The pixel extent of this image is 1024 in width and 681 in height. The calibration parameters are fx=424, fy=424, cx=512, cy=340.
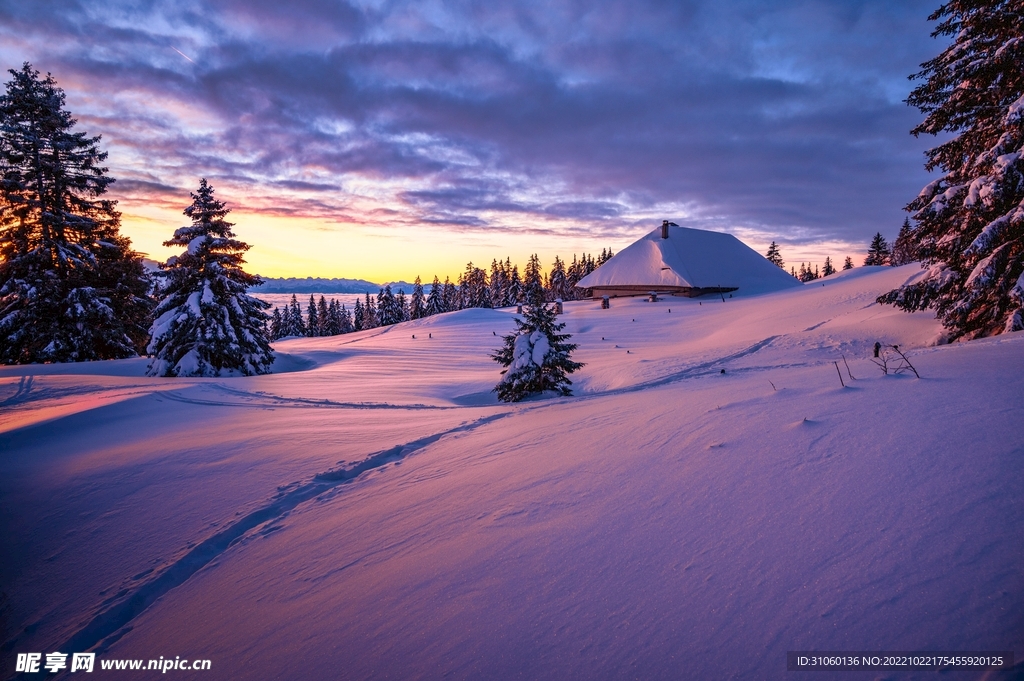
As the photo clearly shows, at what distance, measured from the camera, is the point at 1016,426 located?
3242 mm

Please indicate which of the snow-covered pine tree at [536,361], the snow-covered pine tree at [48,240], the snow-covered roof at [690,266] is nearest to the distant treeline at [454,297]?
the snow-covered roof at [690,266]

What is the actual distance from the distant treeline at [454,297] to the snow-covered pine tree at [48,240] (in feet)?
131

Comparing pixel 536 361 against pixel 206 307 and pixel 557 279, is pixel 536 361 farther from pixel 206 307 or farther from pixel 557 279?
pixel 557 279

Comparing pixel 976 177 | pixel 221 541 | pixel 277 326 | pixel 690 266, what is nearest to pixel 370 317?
pixel 277 326

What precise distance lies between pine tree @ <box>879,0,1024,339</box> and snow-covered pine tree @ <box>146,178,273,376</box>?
70.9 feet

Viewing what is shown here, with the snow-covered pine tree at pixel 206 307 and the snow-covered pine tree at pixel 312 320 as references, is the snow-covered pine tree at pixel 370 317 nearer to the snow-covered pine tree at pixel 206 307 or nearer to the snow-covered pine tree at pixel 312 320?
the snow-covered pine tree at pixel 312 320

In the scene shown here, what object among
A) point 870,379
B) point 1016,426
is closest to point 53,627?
point 1016,426

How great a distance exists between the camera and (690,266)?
38.0 meters

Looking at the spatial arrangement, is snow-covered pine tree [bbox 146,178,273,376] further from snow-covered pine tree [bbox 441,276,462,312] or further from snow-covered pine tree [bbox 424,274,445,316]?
snow-covered pine tree [bbox 441,276,462,312]

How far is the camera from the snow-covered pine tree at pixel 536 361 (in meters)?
10.8

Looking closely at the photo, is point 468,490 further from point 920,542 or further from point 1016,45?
point 1016,45

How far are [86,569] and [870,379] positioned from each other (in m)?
8.12

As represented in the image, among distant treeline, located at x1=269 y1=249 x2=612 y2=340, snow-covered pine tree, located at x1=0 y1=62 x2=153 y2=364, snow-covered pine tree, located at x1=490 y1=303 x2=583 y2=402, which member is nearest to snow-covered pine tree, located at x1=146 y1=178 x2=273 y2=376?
snow-covered pine tree, located at x1=0 y1=62 x2=153 y2=364

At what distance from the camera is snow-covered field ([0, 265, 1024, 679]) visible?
6.35ft
